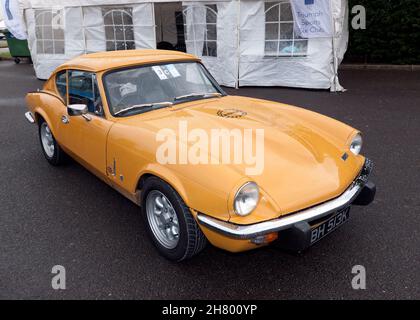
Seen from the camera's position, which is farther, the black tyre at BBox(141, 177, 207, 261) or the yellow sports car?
the black tyre at BBox(141, 177, 207, 261)

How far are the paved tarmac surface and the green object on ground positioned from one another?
45.5 feet

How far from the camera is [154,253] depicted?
9.50 feet

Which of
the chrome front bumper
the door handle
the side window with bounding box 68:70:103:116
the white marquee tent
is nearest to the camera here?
the chrome front bumper

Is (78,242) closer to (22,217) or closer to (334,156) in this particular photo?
(22,217)

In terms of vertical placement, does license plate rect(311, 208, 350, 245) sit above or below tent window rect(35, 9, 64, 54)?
below

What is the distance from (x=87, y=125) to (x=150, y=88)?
69 cm

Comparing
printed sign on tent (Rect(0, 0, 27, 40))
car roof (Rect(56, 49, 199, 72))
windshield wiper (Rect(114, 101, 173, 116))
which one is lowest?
windshield wiper (Rect(114, 101, 173, 116))

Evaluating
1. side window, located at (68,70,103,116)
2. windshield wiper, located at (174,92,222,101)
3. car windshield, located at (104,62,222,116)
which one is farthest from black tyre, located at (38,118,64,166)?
windshield wiper, located at (174,92,222,101)

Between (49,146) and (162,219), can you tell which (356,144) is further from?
(49,146)

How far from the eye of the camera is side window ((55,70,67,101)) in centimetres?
411

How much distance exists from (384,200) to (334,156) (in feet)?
→ 3.88

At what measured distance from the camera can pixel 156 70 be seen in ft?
11.5

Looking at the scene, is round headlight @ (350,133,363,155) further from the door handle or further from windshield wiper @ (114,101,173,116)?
the door handle
